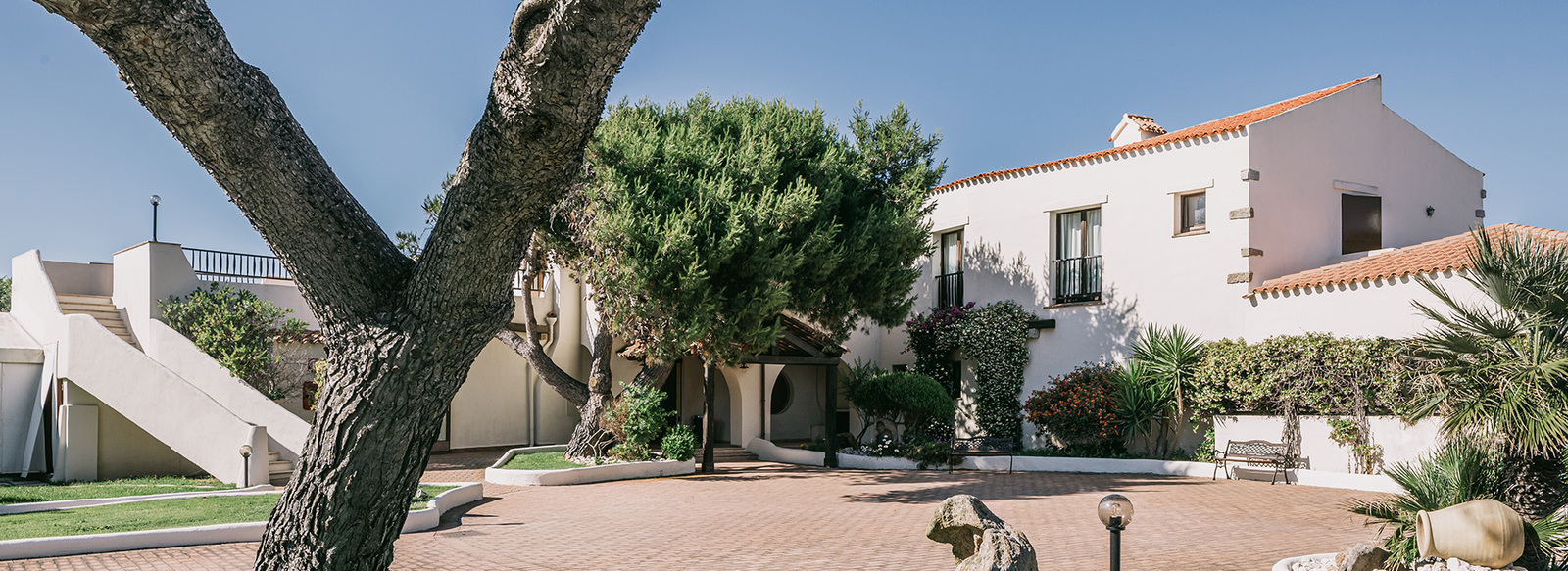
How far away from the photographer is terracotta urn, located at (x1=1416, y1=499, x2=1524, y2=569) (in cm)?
681

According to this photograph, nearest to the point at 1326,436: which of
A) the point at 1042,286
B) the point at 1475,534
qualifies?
the point at 1042,286

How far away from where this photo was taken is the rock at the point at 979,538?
5844 mm

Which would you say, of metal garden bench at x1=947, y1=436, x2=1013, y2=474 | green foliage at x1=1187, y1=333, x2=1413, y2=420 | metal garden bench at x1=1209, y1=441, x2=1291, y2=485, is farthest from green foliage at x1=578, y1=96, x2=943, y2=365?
metal garden bench at x1=1209, y1=441, x2=1291, y2=485

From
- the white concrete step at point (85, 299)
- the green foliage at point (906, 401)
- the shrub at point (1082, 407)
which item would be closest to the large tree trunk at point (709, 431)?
the green foliage at point (906, 401)

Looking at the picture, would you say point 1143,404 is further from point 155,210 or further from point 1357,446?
point 155,210

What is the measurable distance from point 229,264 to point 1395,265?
69.6 ft

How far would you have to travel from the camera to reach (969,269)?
72.9 ft

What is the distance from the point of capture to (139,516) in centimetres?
1088

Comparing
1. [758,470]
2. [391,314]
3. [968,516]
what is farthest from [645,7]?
[758,470]

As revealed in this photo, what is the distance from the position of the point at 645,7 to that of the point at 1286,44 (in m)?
13.8

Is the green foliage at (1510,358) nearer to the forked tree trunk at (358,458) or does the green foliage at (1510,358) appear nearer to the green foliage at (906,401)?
the forked tree trunk at (358,458)

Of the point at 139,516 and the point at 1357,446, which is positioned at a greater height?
the point at 1357,446

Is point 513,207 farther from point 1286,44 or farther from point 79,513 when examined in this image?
point 1286,44

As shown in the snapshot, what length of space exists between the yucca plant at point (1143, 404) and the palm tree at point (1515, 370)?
29.3 feet
